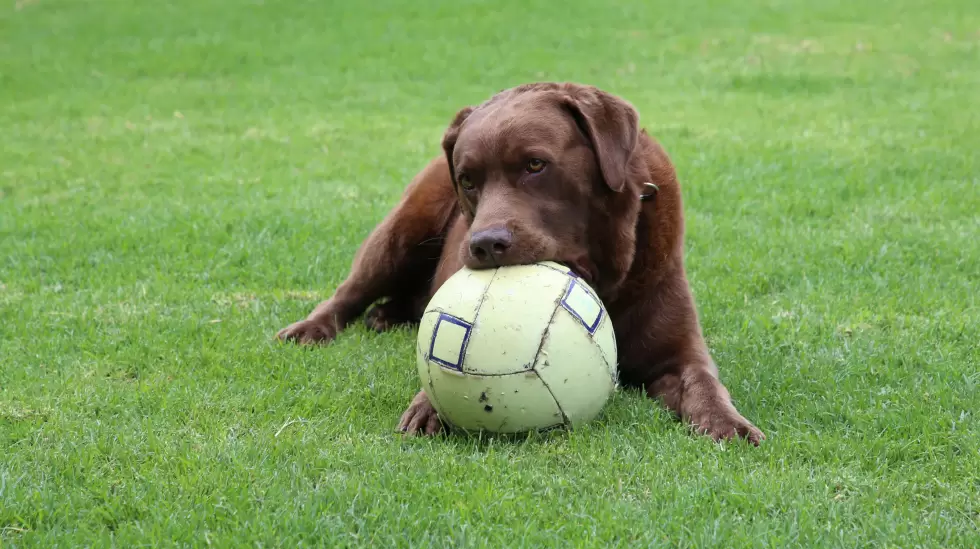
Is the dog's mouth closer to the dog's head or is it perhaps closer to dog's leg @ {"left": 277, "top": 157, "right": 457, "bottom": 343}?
the dog's head

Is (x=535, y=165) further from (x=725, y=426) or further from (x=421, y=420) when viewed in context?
(x=725, y=426)

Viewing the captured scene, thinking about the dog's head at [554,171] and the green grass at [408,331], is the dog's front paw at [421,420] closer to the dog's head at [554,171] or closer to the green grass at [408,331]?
the green grass at [408,331]

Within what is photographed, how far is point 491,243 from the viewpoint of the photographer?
3631mm

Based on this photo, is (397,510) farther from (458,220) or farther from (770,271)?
(770,271)

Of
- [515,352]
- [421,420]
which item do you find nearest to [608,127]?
[515,352]

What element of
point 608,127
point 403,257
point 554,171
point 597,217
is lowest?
point 403,257

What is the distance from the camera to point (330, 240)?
6.99m

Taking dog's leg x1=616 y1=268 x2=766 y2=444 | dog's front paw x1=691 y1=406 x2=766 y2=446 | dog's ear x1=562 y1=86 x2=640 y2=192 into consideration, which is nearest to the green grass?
dog's front paw x1=691 y1=406 x2=766 y2=446

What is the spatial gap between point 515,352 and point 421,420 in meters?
0.56

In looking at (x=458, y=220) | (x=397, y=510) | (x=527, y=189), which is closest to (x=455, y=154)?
(x=527, y=189)

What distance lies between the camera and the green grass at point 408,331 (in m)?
3.05

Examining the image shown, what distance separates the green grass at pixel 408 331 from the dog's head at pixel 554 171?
0.67m

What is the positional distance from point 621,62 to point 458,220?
10867 millimetres

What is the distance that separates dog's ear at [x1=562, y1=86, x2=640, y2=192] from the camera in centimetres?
397
